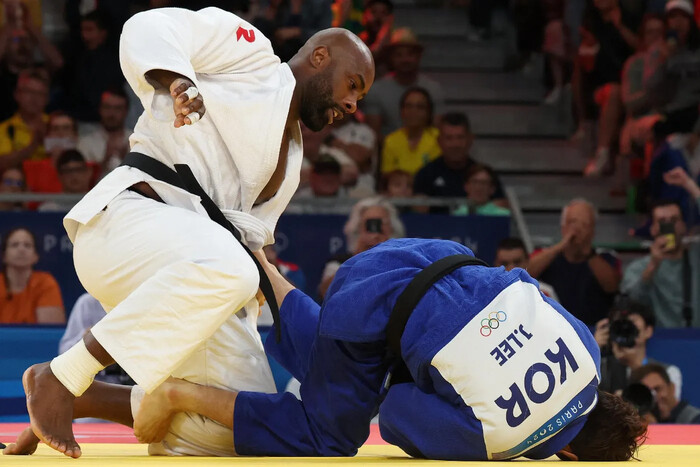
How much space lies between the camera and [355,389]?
2703mm

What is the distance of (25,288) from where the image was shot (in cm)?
577

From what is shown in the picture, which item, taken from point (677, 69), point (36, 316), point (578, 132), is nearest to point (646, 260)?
point (677, 69)

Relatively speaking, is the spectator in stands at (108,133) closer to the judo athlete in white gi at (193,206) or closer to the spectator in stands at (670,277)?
the spectator in stands at (670,277)

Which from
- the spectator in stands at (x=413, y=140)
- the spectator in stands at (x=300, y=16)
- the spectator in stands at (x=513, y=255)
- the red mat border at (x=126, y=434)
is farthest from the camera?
the spectator in stands at (x=300, y=16)

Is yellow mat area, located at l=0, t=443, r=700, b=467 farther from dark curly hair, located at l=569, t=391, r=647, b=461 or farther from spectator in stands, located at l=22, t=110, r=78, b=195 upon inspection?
spectator in stands, located at l=22, t=110, r=78, b=195

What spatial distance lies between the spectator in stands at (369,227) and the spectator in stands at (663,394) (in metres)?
1.60

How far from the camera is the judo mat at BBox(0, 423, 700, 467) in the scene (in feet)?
7.98

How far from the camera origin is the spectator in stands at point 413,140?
286 inches

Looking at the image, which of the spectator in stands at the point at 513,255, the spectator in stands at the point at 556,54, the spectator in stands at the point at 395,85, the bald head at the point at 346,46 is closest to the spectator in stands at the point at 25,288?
the spectator in stands at the point at 513,255

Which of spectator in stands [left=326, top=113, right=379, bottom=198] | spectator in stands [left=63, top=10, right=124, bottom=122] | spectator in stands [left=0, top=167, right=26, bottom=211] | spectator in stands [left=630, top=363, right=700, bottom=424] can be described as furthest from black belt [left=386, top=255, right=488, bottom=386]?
spectator in stands [left=63, top=10, right=124, bottom=122]

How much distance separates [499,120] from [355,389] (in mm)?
6217

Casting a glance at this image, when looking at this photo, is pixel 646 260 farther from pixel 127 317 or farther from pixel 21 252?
pixel 127 317

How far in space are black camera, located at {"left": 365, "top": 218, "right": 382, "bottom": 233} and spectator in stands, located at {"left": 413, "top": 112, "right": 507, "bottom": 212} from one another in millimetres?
1037

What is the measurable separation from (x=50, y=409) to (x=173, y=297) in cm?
41
